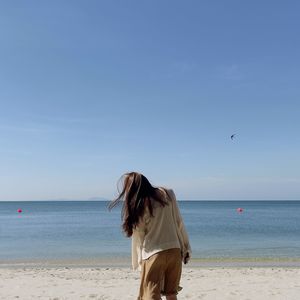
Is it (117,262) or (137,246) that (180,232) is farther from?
(117,262)

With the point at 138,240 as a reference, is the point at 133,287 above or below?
below

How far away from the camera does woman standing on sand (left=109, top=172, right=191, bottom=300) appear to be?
3.26 metres

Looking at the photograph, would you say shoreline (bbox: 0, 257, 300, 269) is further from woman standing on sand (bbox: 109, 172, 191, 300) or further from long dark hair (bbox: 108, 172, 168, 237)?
long dark hair (bbox: 108, 172, 168, 237)

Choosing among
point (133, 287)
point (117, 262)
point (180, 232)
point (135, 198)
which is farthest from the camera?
point (117, 262)

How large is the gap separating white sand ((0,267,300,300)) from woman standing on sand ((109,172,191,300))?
3839 millimetres

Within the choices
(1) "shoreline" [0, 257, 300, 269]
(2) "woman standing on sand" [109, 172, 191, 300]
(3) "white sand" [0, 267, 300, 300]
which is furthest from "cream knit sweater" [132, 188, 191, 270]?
(1) "shoreline" [0, 257, 300, 269]

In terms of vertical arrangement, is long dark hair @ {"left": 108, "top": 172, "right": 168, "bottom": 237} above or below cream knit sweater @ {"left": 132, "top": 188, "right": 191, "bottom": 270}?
above

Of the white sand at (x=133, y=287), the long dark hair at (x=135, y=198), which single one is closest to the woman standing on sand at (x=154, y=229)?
the long dark hair at (x=135, y=198)

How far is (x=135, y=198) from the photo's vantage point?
3.24 metres

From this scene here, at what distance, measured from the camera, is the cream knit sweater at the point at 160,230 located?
10.8 ft

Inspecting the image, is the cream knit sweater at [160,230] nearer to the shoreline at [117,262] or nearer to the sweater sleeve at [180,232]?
the sweater sleeve at [180,232]

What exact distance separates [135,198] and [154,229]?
323mm

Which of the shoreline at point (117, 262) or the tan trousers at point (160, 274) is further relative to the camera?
the shoreline at point (117, 262)

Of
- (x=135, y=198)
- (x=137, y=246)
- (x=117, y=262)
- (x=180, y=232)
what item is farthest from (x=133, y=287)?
(x=117, y=262)
